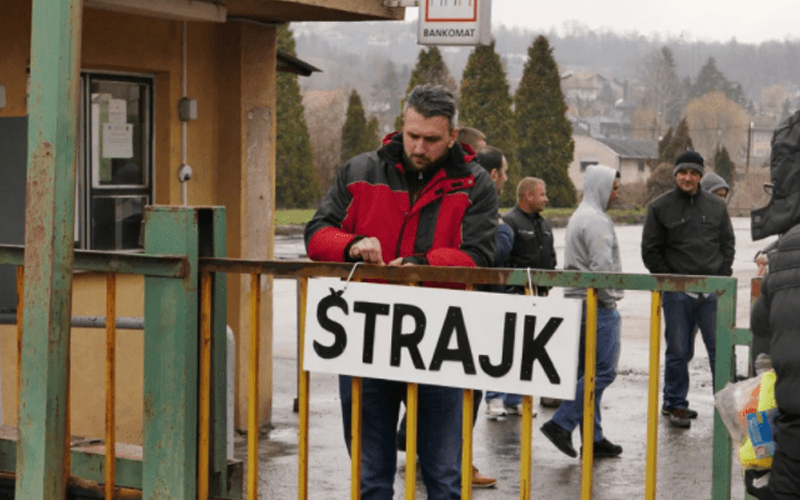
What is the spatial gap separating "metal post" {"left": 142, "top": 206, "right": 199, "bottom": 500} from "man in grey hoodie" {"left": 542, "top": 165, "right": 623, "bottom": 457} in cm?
347

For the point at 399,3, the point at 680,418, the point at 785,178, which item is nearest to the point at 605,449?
the point at 680,418

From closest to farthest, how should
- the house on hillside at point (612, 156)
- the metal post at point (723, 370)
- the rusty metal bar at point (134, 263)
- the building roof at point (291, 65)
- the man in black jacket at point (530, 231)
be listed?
the metal post at point (723, 370)
the rusty metal bar at point (134, 263)
the man in black jacket at point (530, 231)
the building roof at point (291, 65)
the house on hillside at point (612, 156)

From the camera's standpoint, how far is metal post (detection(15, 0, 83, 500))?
3.67 meters

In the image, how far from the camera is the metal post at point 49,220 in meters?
3.67

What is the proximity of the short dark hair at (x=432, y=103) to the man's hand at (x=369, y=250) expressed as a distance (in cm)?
53

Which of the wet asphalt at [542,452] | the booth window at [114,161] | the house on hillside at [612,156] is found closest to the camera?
the wet asphalt at [542,452]

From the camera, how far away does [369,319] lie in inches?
152

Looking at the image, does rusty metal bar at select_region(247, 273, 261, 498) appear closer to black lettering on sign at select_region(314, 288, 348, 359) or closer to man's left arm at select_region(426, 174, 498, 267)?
black lettering on sign at select_region(314, 288, 348, 359)

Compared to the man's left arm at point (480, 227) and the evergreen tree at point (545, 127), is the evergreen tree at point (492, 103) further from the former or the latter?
the man's left arm at point (480, 227)

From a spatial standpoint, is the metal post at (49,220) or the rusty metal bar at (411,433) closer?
the metal post at (49,220)

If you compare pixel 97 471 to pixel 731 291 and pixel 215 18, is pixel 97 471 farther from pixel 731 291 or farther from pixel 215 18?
pixel 215 18

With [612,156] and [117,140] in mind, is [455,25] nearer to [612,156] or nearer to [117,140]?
[117,140]

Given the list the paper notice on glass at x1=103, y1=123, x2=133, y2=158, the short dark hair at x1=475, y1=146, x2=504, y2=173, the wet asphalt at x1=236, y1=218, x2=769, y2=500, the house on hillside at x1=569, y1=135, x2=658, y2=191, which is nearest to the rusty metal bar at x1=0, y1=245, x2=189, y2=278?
the wet asphalt at x1=236, y1=218, x2=769, y2=500

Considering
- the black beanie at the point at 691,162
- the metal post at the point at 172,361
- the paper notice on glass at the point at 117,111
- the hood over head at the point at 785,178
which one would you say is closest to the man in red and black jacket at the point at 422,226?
the metal post at the point at 172,361
